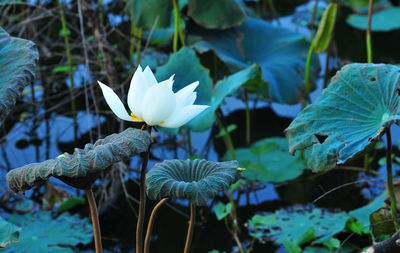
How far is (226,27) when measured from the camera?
87.4 inches

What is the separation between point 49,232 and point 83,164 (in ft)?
3.47

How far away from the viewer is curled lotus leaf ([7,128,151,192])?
683mm

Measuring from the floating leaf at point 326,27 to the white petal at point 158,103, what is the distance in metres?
1.13

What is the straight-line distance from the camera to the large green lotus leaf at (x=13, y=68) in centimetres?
94

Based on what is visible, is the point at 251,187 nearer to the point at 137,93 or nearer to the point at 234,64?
the point at 234,64

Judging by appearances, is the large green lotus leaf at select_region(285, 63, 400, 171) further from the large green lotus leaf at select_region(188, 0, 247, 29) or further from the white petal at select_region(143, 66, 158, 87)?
the large green lotus leaf at select_region(188, 0, 247, 29)

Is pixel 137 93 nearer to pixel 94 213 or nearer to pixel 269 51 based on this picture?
pixel 94 213

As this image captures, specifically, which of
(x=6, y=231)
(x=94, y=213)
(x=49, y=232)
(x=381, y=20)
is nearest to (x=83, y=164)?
(x=94, y=213)

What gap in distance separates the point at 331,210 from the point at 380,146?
1.89ft

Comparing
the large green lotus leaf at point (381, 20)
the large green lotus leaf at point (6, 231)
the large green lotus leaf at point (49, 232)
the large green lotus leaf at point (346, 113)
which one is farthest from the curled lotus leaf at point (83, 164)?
the large green lotus leaf at point (381, 20)

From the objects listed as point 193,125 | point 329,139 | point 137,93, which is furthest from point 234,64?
point 137,93

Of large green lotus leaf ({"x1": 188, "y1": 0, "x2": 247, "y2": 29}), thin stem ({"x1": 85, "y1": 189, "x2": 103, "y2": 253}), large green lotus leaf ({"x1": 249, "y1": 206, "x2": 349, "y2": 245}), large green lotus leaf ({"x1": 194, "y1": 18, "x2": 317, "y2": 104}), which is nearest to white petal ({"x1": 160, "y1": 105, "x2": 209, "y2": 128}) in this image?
thin stem ({"x1": 85, "y1": 189, "x2": 103, "y2": 253})

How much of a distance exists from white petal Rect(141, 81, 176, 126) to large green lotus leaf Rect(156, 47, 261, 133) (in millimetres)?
823

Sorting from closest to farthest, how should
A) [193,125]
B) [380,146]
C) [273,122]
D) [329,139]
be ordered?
[329,139] < [193,125] < [380,146] < [273,122]
